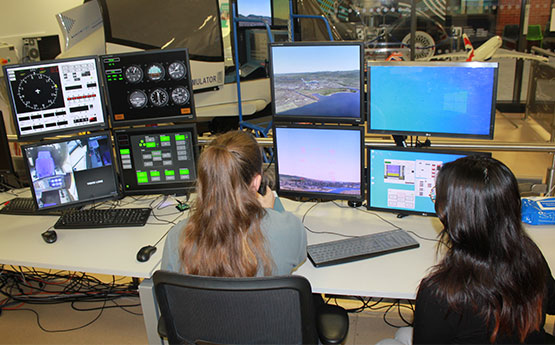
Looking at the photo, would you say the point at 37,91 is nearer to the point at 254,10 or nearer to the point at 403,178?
the point at 403,178

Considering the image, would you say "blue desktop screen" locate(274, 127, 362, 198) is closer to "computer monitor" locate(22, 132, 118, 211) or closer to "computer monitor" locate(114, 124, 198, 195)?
"computer monitor" locate(114, 124, 198, 195)

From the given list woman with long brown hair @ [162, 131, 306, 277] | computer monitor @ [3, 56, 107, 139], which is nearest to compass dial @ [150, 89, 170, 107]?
computer monitor @ [3, 56, 107, 139]

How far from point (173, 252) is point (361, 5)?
230 inches

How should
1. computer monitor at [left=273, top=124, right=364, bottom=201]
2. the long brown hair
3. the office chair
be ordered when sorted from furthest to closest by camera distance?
1. computer monitor at [left=273, top=124, right=364, bottom=201]
2. the long brown hair
3. the office chair

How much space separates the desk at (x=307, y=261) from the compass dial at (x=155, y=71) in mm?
654

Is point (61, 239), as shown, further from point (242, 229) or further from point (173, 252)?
point (242, 229)

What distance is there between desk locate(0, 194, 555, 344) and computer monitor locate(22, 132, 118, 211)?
0.15 m

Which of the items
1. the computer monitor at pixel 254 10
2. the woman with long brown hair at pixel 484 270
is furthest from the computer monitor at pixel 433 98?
the computer monitor at pixel 254 10

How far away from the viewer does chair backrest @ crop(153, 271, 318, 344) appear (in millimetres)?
1118

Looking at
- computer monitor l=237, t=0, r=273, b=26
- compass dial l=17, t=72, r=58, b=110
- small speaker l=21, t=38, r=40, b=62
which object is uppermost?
computer monitor l=237, t=0, r=273, b=26

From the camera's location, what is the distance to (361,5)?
21.1 feet

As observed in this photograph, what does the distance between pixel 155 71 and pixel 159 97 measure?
12cm

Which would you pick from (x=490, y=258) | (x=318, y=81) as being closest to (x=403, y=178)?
(x=318, y=81)

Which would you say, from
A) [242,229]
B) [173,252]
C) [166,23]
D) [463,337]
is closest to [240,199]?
[242,229]
